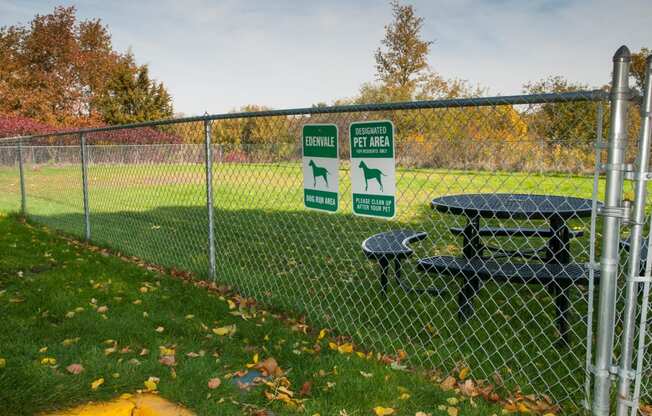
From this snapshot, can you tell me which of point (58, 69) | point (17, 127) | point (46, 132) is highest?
point (58, 69)

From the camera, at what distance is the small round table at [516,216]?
3.80m

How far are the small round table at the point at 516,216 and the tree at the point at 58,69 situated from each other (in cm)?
4176

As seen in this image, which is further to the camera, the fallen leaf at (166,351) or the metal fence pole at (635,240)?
the fallen leaf at (166,351)

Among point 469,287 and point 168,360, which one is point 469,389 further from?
point 168,360

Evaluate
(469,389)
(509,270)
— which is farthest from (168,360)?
A: (509,270)

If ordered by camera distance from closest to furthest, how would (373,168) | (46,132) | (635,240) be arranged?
1. (635,240)
2. (373,168)
3. (46,132)

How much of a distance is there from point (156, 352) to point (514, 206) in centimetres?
294

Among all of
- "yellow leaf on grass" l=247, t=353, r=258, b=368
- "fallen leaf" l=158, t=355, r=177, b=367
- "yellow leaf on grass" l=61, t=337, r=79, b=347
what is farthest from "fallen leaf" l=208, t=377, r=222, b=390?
"yellow leaf on grass" l=61, t=337, r=79, b=347

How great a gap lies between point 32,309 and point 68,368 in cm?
145

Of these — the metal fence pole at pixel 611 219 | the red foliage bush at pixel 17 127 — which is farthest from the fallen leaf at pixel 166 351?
the red foliage bush at pixel 17 127

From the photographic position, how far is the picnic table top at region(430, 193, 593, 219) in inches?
153

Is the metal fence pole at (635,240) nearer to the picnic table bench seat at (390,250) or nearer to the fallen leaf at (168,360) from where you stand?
the picnic table bench seat at (390,250)

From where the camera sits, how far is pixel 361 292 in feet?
16.9

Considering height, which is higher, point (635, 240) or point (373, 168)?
point (373, 168)
